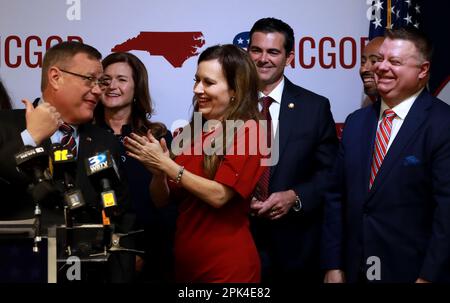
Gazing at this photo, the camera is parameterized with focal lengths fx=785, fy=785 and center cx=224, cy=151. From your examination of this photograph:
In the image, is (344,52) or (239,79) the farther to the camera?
(344,52)

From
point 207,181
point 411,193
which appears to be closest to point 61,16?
point 207,181

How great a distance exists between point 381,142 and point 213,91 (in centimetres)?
87

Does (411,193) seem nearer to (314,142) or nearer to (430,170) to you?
(430,170)

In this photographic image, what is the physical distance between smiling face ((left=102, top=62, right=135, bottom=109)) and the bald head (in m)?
1.27

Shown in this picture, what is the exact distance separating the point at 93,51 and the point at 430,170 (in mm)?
1564

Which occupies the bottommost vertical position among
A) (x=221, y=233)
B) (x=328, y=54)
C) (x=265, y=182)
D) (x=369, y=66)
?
(x=221, y=233)

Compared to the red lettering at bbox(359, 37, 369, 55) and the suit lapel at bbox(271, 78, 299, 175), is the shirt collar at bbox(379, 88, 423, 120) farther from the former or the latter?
the red lettering at bbox(359, 37, 369, 55)

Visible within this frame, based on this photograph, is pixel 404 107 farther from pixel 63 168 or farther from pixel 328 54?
pixel 63 168

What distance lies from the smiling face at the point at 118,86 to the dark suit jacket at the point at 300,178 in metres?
0.85

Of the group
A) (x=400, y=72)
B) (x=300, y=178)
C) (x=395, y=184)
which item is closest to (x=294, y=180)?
(x=300, y=178)

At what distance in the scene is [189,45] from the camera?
4.54 m

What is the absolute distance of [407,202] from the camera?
3332 millimetres

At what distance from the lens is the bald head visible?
4.25 meters

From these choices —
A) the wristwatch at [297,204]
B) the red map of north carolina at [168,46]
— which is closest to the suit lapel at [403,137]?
the wristwatch at [297,204]
